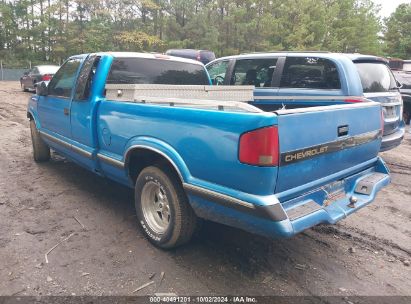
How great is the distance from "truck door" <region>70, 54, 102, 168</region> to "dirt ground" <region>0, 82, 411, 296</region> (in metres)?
0.67

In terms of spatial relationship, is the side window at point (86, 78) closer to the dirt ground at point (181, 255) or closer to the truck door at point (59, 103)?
the truck door at point (59, 103)

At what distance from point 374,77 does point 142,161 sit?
4317mm

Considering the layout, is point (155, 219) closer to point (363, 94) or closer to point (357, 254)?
point (357, 254)

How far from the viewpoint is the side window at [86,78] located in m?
4.18

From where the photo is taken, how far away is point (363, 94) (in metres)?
5.46

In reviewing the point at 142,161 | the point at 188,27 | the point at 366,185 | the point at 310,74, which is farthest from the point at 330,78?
the point at 188,27

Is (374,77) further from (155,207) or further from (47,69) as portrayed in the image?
(47,69)

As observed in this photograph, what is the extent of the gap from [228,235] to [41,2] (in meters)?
45.6

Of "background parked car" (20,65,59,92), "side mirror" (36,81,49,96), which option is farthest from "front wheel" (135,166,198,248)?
"background parked car" (20,65,59,92)

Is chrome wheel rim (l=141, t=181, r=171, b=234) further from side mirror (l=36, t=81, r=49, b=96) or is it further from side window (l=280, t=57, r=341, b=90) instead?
side window (l=280, t=57, r=341, b=90)

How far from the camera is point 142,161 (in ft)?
12.0

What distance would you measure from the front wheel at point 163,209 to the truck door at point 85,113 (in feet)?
3.20

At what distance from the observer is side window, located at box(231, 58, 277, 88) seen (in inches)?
259

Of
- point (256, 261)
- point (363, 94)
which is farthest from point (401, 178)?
point (256, 261)
